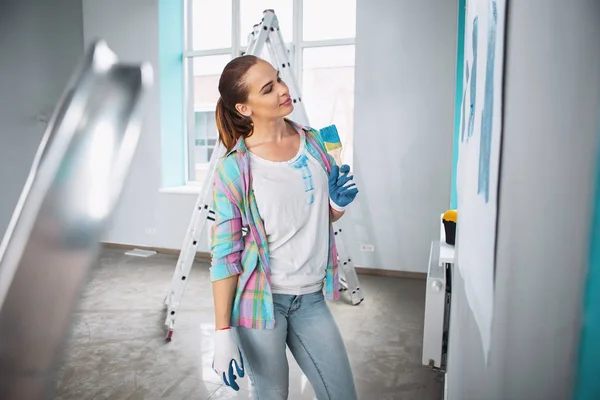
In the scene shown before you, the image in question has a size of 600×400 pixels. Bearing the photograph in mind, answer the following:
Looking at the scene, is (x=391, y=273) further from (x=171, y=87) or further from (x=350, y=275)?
(x=171, y=87)

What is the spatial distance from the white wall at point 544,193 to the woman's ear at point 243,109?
71cm

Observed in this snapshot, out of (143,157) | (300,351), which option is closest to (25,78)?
(143,157)

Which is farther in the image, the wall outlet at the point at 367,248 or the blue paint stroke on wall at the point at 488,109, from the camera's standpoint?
the wall outlet at the point at 367,248

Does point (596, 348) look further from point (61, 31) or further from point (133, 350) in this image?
point (61, 31)

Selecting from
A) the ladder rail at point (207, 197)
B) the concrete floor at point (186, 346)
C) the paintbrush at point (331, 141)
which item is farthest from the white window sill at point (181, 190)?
the paintbrush at point (331, 141)

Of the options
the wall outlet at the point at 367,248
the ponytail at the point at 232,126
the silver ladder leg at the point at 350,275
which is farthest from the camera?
the wall outlet at the point at 367,248

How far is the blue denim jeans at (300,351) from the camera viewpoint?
3.47 ft

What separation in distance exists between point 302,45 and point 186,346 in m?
3.18

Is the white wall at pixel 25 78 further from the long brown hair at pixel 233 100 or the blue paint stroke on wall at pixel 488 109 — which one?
the blue paint stroke on wall at pixel 488 109

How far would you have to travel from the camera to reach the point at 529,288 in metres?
0.49

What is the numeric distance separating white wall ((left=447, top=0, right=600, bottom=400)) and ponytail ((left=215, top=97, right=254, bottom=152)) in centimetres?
75

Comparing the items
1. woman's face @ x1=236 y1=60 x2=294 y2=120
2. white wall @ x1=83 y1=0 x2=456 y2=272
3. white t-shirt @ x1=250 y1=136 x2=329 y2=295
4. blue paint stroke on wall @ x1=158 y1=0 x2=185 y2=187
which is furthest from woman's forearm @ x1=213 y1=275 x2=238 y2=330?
blue paint stroke on wall @ x1=158 y1=0 x2=185 y2=187

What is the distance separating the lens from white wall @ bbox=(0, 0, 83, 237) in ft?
14.4

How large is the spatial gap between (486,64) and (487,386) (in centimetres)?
46
